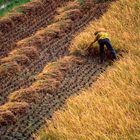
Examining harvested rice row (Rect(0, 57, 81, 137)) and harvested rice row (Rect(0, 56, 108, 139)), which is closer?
harvested rice row (Rect(0, 56, 108, 139))

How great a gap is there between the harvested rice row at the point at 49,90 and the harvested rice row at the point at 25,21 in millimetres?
2119

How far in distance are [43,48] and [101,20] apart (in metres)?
1.66

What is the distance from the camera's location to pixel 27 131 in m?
8.25

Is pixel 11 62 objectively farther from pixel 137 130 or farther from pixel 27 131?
pixel 137 130

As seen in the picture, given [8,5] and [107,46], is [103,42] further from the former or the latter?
[8,5]

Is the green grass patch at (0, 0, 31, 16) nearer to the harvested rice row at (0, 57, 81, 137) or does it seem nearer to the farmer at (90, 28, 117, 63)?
the harvested rice row at (0, 57, 81, 137)

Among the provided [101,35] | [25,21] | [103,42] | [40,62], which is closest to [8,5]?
[25,21]

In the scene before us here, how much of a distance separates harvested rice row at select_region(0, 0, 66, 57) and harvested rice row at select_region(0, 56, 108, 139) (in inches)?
83.4

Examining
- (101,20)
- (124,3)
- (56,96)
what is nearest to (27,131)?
(56,96)

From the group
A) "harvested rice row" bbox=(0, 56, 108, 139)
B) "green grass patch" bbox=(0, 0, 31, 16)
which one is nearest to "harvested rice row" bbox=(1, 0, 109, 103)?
"harvested rice row" bbox=(0, 56, 108, 139)

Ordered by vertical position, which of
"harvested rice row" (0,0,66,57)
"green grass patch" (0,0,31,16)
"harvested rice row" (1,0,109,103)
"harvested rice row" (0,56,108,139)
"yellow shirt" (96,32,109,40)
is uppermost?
"green grass patch" (0,0,31,16)

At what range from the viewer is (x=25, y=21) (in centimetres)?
1365

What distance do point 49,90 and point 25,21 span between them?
4587 millimetres

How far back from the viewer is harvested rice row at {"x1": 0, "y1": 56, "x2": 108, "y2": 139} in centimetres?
846
